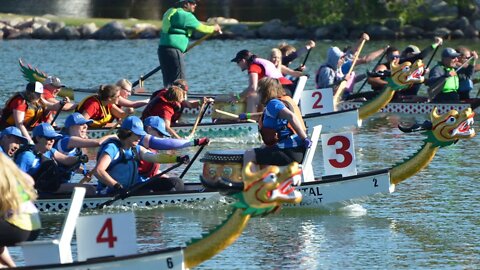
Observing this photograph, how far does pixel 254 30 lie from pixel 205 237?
39.5 m

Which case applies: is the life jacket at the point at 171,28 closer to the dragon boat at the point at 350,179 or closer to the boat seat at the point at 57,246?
the dragon boat at the point at 350,179

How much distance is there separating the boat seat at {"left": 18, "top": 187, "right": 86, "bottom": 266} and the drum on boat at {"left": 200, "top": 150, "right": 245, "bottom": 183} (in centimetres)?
481

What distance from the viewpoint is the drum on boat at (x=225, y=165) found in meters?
15.1

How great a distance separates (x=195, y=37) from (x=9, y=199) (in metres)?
39.6

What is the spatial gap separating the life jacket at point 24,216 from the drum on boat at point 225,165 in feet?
16.2

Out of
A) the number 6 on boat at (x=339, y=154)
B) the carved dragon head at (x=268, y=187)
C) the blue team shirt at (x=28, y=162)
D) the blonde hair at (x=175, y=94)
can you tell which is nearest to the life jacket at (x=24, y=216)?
the carved dragon head at (x=268, y=187)

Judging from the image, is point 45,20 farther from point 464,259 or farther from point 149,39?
point 464,259

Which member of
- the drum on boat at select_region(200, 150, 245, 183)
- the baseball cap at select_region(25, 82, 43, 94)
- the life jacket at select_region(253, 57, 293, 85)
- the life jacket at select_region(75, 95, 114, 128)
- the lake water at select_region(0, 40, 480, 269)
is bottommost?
the lake water at select_region(0, 40, 480, 269)

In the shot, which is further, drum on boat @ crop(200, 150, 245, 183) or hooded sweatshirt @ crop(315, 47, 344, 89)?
hooded sweatshirt @ crop(315, 47, 344, 89)

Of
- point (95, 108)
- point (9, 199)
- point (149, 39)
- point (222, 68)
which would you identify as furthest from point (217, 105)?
point (149, 39)

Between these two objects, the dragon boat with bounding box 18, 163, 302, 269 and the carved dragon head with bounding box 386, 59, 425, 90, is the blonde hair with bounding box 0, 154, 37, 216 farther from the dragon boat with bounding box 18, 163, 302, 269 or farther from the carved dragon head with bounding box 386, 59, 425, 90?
the carved dragon head with bounding box 386, 59, 425, 90

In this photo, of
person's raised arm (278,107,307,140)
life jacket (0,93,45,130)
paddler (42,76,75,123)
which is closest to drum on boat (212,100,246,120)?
paddler (42,76,75,123)

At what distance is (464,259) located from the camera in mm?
13125

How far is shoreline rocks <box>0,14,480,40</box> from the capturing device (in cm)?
4828
